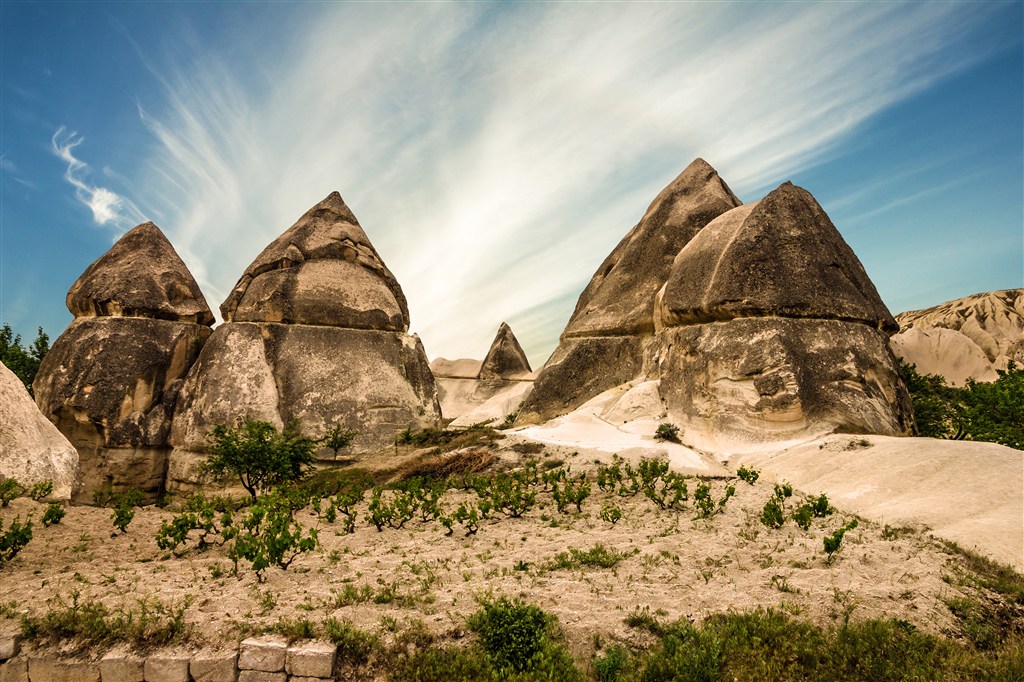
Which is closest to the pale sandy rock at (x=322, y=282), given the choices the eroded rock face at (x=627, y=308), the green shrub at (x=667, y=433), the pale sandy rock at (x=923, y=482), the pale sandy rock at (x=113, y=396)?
the pale sandy rock at (x=113, y=396)

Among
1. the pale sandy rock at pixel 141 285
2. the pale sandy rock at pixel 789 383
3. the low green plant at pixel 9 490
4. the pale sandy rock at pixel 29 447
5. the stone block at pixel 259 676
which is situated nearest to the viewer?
the stone block at pixel 259 676

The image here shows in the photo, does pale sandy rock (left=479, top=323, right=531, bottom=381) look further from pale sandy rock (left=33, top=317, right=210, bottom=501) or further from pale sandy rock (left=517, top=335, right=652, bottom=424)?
pale sandy rock (left=33, top=317, right=210, bottom=501)

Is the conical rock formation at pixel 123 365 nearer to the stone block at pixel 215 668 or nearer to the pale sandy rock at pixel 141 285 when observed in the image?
the pale sandy rock at pixel 141 285

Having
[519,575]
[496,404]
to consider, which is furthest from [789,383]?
[496,404]

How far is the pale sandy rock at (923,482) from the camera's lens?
299 inches

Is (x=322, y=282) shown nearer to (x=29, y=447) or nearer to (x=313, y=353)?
(x=313, y=353)

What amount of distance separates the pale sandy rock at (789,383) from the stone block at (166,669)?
11233 millimetres

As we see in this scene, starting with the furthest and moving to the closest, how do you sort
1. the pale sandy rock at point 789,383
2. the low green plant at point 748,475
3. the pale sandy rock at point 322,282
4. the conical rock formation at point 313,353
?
the pale sandy rock at point 322,282 → the conical rock formation at point 313,353 → the pale sandy rock at point 789,383 → the low green plant at point 748,475

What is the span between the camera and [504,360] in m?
36.5

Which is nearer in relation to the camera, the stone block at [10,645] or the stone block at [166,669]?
the stone block at [166,669]

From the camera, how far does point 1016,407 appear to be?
1255cm

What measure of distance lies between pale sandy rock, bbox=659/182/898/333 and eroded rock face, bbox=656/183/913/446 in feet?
0.10

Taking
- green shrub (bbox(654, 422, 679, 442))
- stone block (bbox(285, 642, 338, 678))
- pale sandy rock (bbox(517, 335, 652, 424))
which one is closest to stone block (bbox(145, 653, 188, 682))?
stone block (bbox(285, 642, 338, 678))

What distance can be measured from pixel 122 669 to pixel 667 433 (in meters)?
11.6
